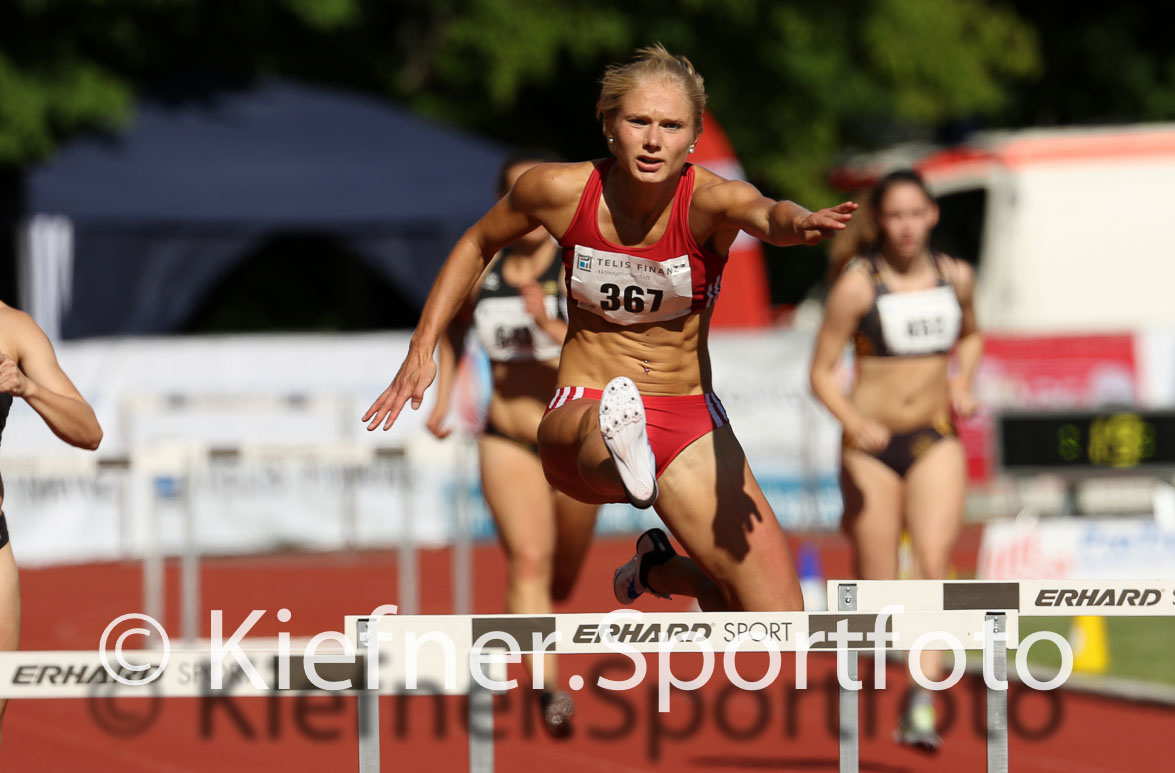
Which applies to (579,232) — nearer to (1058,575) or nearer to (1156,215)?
(1058,575)

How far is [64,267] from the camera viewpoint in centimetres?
2022

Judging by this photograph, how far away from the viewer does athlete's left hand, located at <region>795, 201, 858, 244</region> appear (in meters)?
4.63

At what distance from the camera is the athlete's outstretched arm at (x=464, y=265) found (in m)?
5.25

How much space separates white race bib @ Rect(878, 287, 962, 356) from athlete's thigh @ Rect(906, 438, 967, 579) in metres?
0.44

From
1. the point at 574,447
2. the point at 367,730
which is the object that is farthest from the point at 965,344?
the point at 367,730

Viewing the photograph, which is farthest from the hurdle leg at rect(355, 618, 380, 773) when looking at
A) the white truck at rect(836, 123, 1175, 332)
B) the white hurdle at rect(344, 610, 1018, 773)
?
the white truck at rect(836, 123, 1175, 332)

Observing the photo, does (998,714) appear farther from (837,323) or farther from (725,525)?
(837,323)

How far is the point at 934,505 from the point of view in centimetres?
781

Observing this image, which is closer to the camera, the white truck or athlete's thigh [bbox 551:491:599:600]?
athlete's thigh [bbox 551:491:599:600]

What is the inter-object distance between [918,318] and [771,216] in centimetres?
314

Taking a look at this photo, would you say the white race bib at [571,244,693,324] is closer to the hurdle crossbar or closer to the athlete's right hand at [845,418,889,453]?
the hurdle crossbar

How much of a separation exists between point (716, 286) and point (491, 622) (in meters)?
1.37

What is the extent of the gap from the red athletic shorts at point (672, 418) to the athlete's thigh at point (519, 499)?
194 centimetres

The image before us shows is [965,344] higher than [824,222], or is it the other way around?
[824,222]
